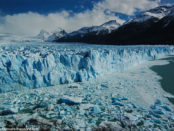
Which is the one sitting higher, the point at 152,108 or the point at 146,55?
the point at 146,55

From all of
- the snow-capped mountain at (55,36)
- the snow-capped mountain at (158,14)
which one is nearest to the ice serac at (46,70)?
the snow-capped mountain at (158,14)

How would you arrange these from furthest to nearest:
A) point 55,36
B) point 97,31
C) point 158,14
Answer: point 55,36
point 97,31
point 158,14

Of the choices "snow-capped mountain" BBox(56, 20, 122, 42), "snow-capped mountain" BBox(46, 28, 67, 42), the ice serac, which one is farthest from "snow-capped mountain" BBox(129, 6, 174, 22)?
"snow-capped mountain" BBox(46, 28, 67, 42)

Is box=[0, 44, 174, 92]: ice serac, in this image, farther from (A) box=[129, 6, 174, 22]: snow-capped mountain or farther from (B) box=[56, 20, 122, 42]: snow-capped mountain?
(B) box=[56, 20, 122, 42]: snow-capped mountain

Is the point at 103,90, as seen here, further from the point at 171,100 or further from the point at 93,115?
the point at 171,100

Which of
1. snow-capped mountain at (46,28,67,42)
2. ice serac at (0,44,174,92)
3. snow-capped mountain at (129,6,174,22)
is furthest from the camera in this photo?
snow-capped mountain at (46,28,67,42)

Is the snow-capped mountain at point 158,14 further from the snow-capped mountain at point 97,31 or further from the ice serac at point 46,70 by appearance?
the ice serac at point 46,70

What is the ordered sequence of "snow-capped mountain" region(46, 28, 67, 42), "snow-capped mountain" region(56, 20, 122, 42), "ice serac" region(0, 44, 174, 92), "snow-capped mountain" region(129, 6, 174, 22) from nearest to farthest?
"ice serac" region(0, 44, 174, 92), "snow-capped mountain" region(129, 6, 174, 22), "snow-capped mountain" region(56, 20, 122, 42), "snow-capped mountain" region(46, 28, 67, 42)

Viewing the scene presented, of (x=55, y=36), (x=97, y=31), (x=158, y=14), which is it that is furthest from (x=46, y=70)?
(x=55, y=36)

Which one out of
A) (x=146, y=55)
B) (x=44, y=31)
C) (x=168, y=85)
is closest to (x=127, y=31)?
(x=146, y=55)

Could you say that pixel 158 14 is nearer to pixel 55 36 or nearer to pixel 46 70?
pixel 46 70


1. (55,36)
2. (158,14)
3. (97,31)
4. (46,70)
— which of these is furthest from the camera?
(55,36)
